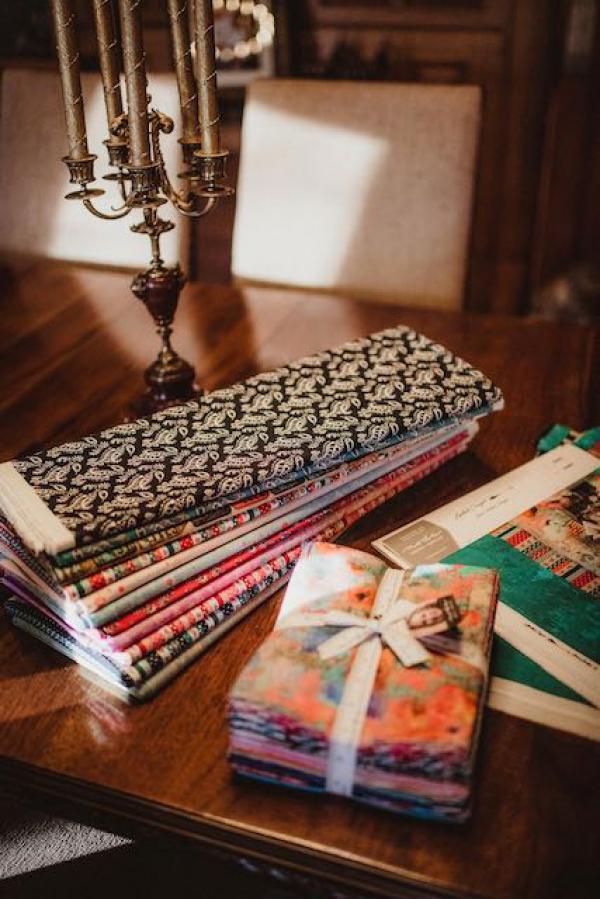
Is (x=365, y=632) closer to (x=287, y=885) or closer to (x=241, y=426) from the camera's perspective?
(x=287, y=885)

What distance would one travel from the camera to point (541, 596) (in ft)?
2.64

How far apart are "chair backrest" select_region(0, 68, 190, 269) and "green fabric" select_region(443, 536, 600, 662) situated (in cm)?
111

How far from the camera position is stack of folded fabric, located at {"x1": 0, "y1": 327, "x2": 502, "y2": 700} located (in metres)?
0.73

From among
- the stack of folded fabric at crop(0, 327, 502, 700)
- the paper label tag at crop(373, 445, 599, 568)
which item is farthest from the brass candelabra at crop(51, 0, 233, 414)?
the paper label tag at crop(373, 445, 599, 568)

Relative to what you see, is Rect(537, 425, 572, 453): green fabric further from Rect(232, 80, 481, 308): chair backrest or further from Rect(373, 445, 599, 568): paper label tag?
Rect(232, 80, 481, 308): chair backrest

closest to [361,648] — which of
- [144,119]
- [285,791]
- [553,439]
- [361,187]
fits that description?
[285,791]

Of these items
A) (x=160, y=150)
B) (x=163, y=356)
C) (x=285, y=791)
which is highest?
(x=160, y=150)

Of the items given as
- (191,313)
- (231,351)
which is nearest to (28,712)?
(231,351)

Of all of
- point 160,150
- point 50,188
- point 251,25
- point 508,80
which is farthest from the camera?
point 251,25

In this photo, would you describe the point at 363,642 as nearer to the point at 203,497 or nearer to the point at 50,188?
the point at 203,497

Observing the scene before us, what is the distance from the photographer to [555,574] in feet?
2.73

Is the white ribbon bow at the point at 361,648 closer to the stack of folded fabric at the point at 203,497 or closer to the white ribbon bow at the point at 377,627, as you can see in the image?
the white ribbon bow at the point at 377,627

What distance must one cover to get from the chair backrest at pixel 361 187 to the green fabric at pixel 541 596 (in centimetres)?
91

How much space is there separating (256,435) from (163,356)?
299 mm
